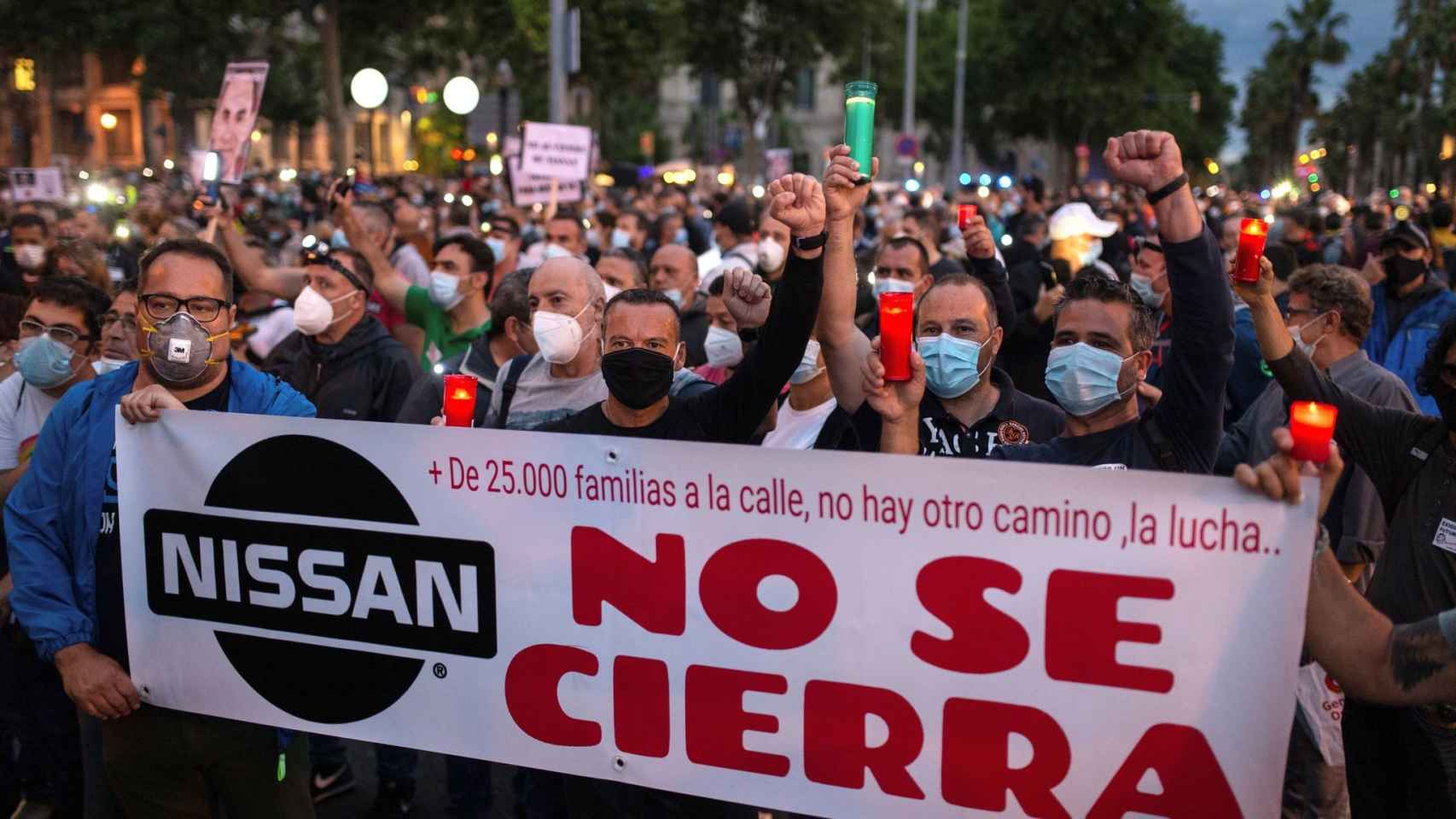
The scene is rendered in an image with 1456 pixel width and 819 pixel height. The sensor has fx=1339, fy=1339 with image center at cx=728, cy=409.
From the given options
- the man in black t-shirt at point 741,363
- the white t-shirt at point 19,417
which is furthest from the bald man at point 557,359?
the white t-shirt at point 19,417

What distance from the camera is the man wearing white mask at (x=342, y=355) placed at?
5.71 metres

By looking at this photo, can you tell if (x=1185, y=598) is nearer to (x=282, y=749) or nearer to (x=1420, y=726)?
(x=1420, y=726)

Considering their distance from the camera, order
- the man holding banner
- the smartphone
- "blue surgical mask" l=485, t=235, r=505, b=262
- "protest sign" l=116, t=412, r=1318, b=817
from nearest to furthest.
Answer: "protest sign" l=116, t=412, r=1318, b=817
the man holding banner
the smartphone
"blue surgical mask" l=485, t=235, r=505, b=262

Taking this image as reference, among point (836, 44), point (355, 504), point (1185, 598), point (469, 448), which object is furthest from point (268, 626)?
point (836, 44)

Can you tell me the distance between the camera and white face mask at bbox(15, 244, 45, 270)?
9648 millimetres

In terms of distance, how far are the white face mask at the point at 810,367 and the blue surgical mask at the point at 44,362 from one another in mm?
2457

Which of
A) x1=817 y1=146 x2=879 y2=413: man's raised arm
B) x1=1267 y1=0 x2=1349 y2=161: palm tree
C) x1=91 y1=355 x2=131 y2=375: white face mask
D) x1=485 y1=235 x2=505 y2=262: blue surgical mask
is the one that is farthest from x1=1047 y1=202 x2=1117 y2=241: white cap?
x1=1267 y1=0 x2=1349 y2=161: palm tree

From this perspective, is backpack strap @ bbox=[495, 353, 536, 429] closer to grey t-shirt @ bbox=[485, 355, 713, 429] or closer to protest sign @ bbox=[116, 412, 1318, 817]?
grey t-shirt @ bbox=[485, 355, 713, 429]

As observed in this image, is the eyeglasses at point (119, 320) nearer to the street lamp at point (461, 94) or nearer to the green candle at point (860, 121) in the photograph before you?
the green candle at point (860, 121)

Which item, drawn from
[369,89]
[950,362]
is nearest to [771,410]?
[950,362]

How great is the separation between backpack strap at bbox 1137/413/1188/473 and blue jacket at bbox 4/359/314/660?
7.77ft

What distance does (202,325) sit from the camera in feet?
11.6

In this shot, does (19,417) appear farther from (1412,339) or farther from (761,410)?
(1412,339)

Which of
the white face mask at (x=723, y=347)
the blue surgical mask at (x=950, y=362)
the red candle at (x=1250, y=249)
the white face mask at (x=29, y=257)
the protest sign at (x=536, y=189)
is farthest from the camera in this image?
the protest sign at (x=536, y=189)
